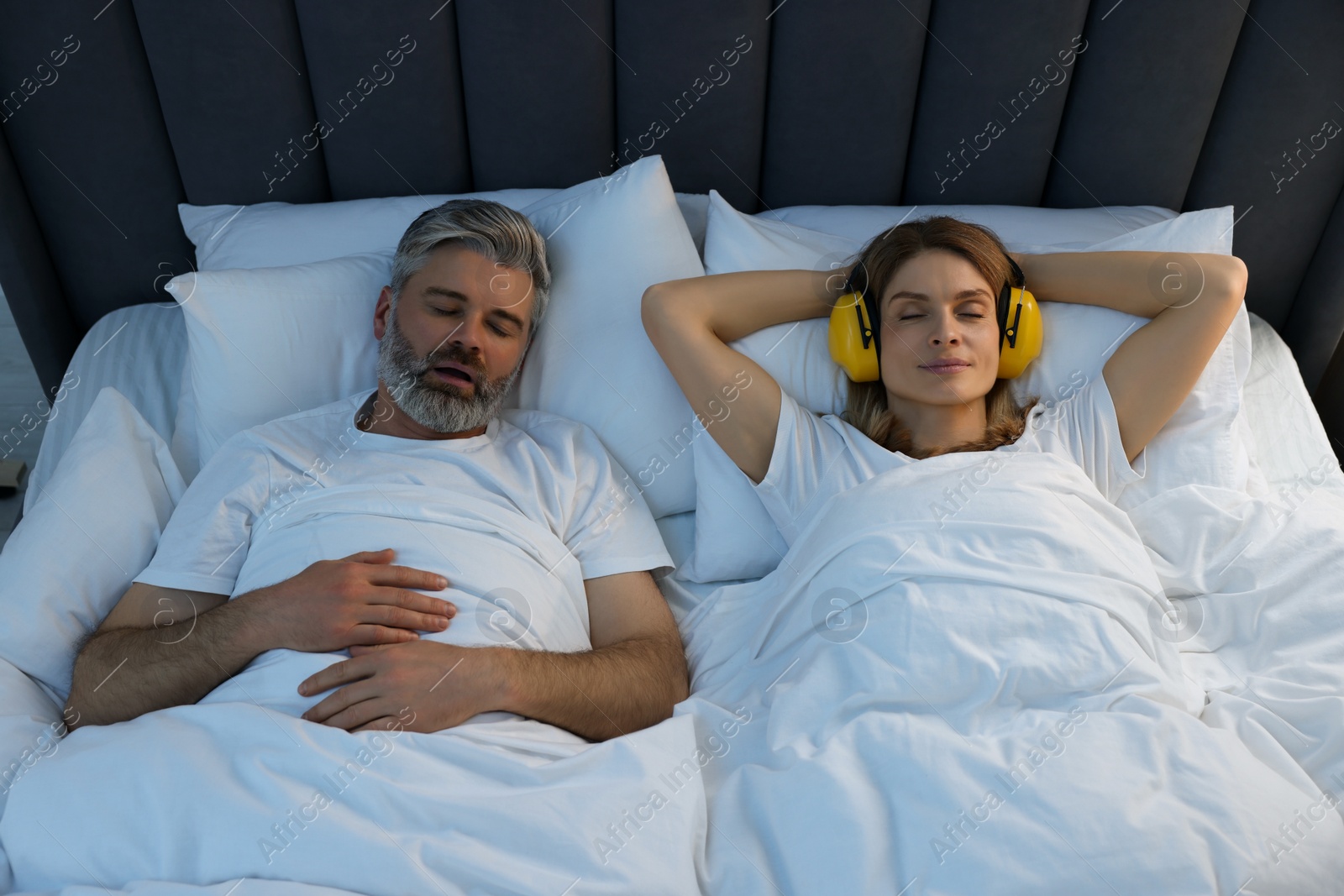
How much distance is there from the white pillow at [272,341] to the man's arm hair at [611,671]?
63cm

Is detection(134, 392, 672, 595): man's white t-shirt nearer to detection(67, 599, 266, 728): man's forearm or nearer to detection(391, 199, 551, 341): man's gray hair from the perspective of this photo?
detection(67, 599, 266, 728): man's forearm

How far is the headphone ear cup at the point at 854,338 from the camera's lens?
1.44 meters

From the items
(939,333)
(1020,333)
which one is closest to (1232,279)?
(1020,333)

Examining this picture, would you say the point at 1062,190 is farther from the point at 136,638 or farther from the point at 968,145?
the point at 136,638

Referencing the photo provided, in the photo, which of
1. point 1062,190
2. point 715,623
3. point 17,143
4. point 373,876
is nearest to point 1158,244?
point 1062,190

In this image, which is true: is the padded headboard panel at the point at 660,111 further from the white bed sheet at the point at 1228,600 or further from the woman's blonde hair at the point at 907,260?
the woman's blonde hair at the point at 907,260

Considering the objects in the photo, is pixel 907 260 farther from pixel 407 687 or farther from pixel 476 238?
pixel 407 687

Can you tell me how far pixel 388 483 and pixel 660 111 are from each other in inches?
36.3

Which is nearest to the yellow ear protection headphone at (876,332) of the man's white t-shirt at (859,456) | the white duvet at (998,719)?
the man's white t-shirt at (859,456)

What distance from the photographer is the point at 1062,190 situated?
1.85 meters

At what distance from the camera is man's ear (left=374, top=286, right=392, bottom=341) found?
1.52 metres

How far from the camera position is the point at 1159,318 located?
4.77ft

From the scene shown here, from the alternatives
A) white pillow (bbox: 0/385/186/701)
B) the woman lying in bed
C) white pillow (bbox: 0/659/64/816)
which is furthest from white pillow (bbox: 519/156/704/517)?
white pillow (bbox: 0/659/64/816)

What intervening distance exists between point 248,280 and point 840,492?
1.07m
